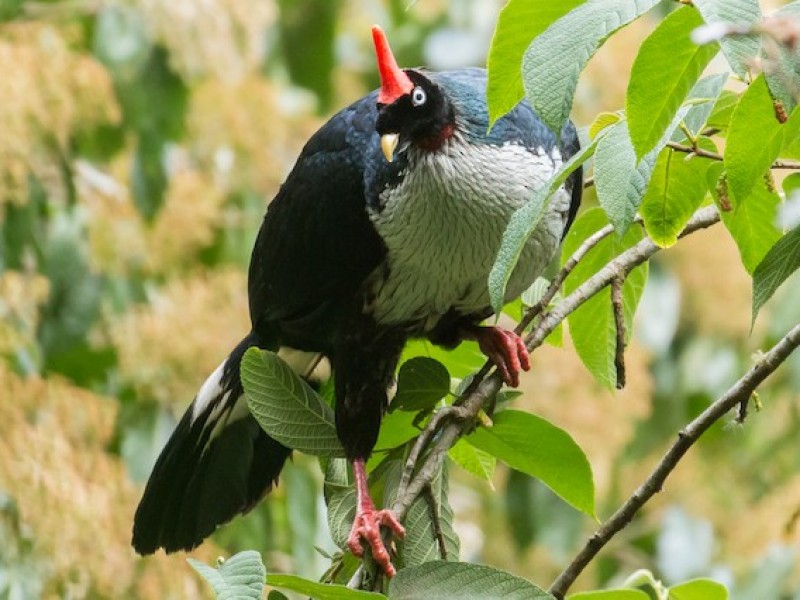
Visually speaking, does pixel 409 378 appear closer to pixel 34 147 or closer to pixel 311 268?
pixel 311 268

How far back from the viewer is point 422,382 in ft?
7.65

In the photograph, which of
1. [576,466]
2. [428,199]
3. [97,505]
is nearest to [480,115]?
[428,199]

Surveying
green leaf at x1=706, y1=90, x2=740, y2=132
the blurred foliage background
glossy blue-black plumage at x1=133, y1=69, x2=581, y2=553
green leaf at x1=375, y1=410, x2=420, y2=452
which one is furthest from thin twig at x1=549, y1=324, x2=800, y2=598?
the blurred foliage background

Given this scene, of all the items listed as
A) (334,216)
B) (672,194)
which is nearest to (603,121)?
(672,194)

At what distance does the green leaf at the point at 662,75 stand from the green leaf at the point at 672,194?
0.40 meters

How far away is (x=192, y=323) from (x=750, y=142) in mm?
2908

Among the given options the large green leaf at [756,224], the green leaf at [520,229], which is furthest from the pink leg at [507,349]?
the green leaf at [520,229]

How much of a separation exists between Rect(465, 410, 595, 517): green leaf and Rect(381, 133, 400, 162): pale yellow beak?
0.58m

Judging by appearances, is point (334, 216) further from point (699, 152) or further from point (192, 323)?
point (192, 323)

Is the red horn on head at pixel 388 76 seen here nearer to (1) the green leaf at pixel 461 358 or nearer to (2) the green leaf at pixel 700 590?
(1) the green leaf at pixel 461 358

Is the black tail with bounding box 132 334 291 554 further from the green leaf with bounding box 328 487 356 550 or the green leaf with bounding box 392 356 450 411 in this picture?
the green leaf with bounding box 392 356 450 411

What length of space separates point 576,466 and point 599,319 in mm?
303

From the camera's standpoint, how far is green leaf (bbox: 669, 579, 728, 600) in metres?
2.08

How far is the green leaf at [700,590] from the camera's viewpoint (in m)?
2.08
